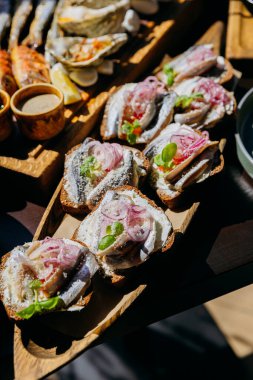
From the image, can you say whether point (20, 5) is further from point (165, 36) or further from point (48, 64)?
point (165, 36)

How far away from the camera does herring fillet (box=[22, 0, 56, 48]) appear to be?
3562 mm

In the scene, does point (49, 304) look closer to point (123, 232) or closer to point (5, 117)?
point (123, 232)

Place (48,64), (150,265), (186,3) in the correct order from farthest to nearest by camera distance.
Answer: (186,3), (48,64), (150,265)

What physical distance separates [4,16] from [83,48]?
868 millimetres

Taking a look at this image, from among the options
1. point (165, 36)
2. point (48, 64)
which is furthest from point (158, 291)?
point (165, 36)

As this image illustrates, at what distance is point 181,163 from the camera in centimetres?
262

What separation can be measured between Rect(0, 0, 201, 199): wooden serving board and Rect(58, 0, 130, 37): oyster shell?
0.26 meters

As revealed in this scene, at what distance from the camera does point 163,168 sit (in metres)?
2.72

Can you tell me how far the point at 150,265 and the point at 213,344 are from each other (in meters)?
1.52

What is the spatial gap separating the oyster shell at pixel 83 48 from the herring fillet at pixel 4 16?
1.68 feet

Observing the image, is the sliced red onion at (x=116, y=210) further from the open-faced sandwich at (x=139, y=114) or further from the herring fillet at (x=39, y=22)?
the herring fillet at (x=39, y=22)

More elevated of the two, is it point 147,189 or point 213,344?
point 147,189

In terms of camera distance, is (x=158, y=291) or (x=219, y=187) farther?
(x=219, y=187)

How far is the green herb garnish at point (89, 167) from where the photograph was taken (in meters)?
2.64
